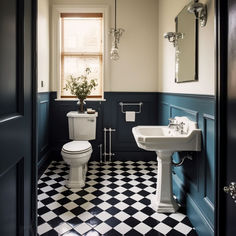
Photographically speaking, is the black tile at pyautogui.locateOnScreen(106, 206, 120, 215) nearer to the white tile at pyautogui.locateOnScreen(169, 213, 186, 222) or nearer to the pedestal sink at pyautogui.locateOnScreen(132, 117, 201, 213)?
the pedestal sink at pyautogui.locateOnScreen(132, 117, 201, 213)

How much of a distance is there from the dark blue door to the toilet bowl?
154 centimetres

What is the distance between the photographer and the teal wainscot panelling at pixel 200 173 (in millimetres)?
1634

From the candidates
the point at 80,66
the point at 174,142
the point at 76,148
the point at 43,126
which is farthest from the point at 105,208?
the point at 80,66

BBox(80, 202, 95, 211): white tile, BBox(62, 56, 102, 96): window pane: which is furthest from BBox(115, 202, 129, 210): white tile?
BBox(62, 56, 102, 96): window pane

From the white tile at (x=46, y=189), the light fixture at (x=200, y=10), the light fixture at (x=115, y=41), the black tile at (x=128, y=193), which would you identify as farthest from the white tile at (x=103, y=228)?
the light fixture at (x=115, y=41)

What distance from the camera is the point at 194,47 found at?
1983 mm

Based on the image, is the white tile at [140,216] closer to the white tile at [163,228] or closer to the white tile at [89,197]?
the white tile at [163,228]

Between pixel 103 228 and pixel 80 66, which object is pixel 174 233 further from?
pixel 80 66

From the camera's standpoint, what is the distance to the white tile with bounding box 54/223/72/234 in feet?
5.89

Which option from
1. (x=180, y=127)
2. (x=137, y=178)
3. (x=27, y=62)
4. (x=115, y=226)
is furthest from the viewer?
(x=137, y=178)

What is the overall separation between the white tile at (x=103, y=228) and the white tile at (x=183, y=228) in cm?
57

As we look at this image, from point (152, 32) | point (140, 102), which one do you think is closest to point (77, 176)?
point (140, 102)

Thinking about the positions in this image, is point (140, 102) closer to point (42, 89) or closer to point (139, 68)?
point (139, 68)

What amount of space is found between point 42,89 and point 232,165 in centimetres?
271
